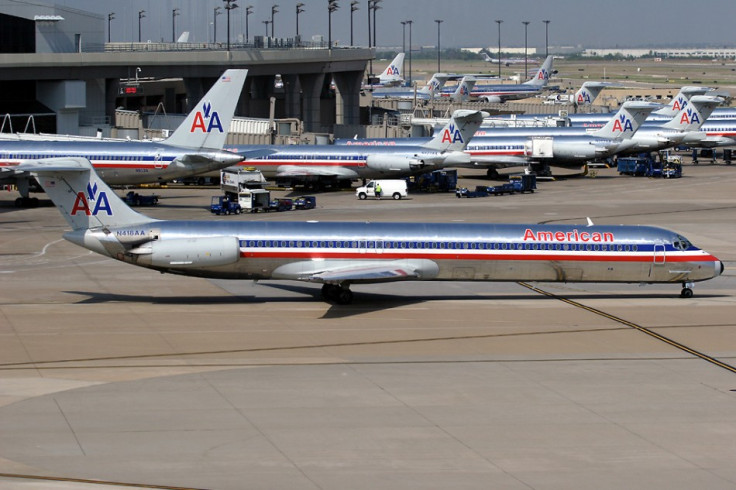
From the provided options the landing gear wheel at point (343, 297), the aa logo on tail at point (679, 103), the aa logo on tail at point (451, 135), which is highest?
the aa logo on tail at point (679, 103)

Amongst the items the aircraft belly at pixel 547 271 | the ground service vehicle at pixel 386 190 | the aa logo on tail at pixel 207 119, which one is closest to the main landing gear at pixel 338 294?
the aircraft belly at pixel 547 271

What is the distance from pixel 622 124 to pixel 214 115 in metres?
44.6

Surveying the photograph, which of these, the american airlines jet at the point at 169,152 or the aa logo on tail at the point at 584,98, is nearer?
the american airlines jet at the point at 169,152

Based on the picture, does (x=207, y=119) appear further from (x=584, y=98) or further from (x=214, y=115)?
(x=584, y=98)

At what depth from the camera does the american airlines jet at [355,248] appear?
4216 centimetres

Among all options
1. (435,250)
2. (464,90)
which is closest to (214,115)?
(435,250)

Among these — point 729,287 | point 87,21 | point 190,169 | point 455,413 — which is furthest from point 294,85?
point 455,413

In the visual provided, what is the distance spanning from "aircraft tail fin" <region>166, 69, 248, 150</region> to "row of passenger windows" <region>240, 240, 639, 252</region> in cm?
3262

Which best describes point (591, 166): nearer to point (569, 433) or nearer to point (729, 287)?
point (729, 287)

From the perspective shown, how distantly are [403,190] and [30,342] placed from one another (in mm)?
50411

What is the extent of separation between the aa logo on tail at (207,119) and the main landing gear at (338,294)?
107 ft

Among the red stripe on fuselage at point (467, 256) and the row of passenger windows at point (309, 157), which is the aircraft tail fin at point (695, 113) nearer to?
the row of passenger windows at point (309, 157)

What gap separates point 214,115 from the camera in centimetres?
7419

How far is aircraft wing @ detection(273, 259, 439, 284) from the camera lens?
4206 cm
